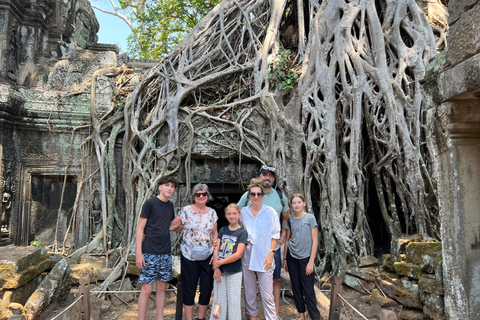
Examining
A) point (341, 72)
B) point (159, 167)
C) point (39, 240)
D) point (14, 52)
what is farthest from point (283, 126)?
point (14, 52)

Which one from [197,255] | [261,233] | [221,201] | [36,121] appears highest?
[36,121]

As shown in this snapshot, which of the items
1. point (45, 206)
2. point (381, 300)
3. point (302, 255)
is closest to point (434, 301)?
point (381, 300)

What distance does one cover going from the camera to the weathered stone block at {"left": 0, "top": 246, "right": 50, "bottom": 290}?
2602mm

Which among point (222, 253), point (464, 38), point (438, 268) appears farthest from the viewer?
point (222, 253)

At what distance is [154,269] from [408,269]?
2061 mm

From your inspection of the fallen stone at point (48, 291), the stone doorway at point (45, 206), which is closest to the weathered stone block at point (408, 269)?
the fallen stone at point (48, 291)

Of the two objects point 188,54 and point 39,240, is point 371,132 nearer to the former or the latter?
point 188,54

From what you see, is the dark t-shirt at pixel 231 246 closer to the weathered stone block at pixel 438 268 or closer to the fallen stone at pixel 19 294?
the weathered stone block at pixel 438 268

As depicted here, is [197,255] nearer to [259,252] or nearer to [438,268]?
[259,252]

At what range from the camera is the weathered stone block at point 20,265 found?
8.54 feet

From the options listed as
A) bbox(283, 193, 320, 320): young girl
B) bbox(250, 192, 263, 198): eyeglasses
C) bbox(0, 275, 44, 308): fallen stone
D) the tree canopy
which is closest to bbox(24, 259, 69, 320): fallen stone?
bbox(0, 275, 44, 308): fallen stone

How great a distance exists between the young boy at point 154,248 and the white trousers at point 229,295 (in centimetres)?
41

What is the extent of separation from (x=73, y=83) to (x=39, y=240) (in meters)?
2.47

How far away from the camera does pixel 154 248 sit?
2.50 meters
